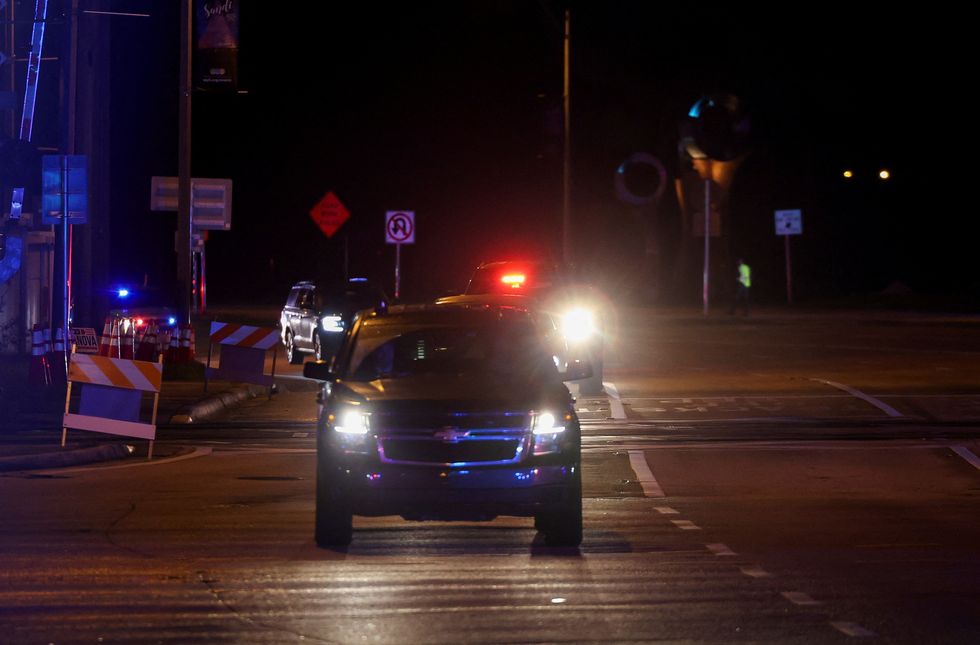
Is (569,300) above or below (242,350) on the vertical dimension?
above

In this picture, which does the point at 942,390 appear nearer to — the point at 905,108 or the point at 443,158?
the point at 905,108

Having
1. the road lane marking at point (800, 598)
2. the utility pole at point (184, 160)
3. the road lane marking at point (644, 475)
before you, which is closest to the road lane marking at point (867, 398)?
the road lane marking at point (644, 475)

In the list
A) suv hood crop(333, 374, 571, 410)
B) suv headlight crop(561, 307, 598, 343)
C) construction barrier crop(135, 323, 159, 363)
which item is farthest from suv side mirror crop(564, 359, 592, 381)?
construction barrier crop(135, 323, 159, 363)

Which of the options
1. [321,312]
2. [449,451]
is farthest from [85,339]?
[449,451]

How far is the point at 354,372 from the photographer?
1123 cm

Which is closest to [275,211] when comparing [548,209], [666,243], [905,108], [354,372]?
[548,209]

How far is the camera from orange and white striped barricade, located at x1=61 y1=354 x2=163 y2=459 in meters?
16.2

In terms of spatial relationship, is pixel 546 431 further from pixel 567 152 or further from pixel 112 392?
pixel 567 152

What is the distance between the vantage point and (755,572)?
9648mm

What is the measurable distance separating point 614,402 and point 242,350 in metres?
5.48

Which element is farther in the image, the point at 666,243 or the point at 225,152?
the point at 225,152

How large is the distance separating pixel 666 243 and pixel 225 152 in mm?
23308

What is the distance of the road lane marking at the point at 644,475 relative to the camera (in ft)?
44.9

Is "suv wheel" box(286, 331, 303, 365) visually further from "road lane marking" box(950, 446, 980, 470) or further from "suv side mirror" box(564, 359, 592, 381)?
"suv side mirror" box(564, 359, 592, 381)
